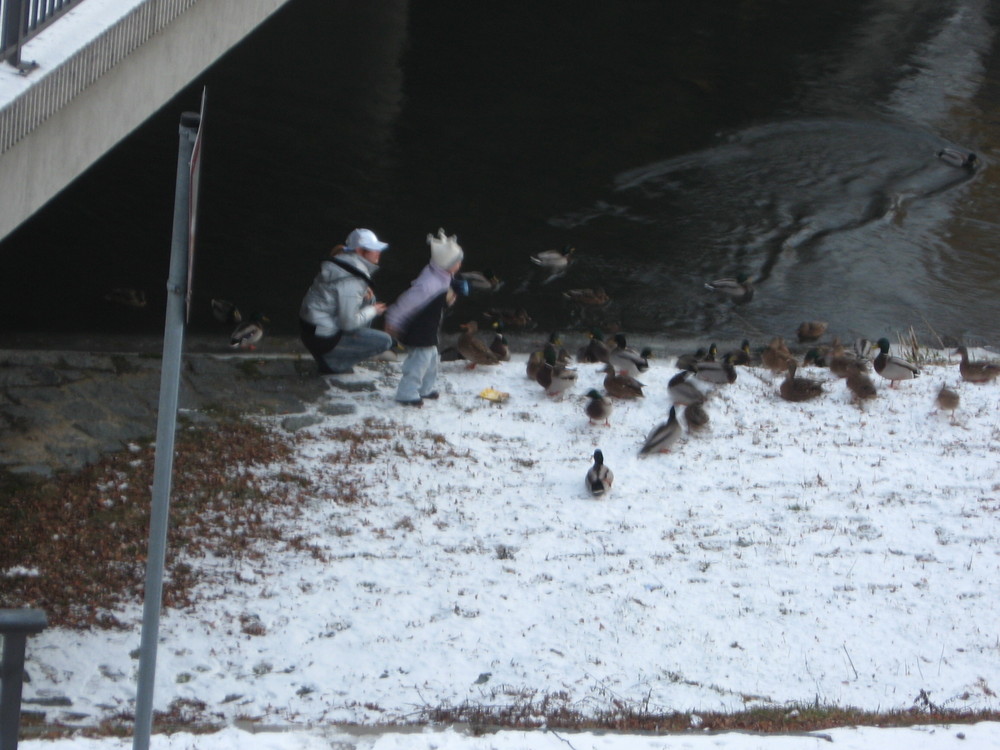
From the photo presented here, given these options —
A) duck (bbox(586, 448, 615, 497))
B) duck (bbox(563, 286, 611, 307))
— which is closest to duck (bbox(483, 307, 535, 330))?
duck (bbox(563, 286, 611, 307))

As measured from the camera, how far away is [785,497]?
32.1 feet

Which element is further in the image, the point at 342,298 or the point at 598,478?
the point at 342,298

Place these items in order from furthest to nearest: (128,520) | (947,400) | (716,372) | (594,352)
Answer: (594,352), (716,372), (947,400), (128,520)

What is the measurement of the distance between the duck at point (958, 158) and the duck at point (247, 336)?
14211mm

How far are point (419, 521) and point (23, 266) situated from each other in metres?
8.57

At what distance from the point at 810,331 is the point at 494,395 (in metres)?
5.21

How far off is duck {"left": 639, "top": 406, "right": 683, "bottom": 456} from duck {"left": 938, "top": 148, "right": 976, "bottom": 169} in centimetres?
1301

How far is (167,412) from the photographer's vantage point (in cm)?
403

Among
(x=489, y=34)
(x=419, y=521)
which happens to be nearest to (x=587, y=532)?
(x=419, y=521)

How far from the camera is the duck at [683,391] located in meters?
11.3

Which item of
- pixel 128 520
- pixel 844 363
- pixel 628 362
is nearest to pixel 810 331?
pixel 844 363

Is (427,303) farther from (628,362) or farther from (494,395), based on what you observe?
(628,362)

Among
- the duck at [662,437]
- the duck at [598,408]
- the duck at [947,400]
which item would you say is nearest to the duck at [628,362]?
the duck at [598,408]

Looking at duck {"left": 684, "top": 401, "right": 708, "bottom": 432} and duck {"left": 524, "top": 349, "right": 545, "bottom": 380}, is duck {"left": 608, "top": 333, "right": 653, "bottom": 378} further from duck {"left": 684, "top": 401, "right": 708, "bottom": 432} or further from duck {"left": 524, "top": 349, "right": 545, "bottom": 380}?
duck {"left": 684, "top": 401, "right": 708, "bottom": 432}
